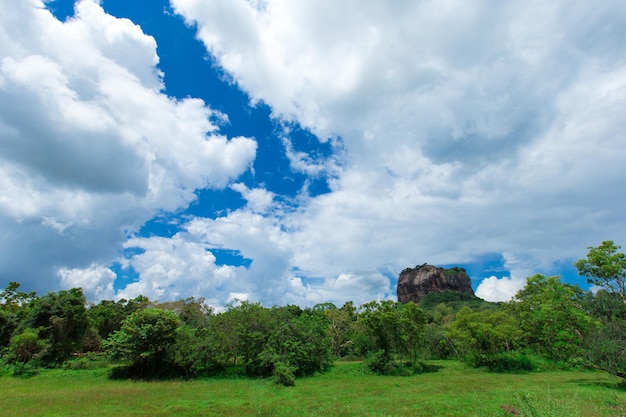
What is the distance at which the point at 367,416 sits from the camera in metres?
14.1

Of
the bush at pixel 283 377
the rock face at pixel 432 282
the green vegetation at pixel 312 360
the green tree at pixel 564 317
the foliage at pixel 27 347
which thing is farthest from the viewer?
the rock face at pixel 432 282

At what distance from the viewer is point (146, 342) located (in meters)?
28.0

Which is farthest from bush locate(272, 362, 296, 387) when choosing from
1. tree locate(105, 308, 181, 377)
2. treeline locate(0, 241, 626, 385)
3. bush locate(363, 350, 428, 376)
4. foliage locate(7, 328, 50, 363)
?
foliage locate(7, 328, 50, 363)

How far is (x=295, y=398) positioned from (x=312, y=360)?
41.0 ft

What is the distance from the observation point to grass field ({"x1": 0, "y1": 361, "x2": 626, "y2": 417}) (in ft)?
48.9

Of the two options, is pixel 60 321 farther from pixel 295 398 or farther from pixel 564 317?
pixel 564 317

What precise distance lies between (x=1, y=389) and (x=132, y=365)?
8.83 meters

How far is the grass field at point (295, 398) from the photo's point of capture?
14.9 meters

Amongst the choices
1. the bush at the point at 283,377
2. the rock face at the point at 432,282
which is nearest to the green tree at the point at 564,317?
the bush at the point at 283,377

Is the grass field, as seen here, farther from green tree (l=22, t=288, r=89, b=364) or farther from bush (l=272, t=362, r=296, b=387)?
green tree (l=22, t=288, r=89, b=364)

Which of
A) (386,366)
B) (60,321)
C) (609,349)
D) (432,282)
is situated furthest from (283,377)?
(432,282)

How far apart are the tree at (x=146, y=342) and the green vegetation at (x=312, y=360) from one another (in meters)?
0.10

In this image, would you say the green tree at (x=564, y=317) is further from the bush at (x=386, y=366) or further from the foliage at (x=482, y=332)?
the bush at (x=386, y=366)

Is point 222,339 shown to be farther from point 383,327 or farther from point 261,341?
point 383,327
